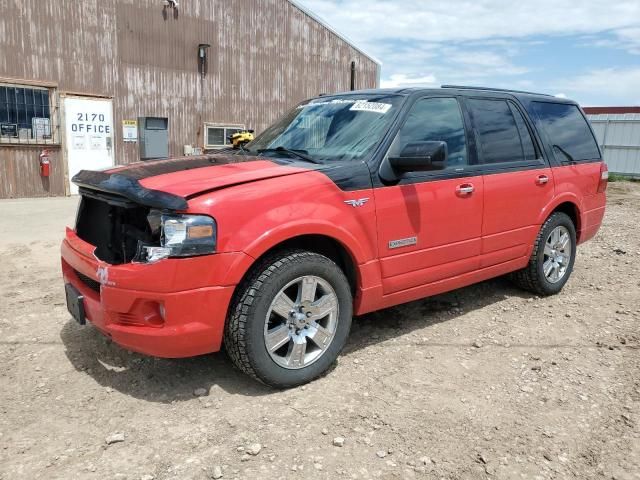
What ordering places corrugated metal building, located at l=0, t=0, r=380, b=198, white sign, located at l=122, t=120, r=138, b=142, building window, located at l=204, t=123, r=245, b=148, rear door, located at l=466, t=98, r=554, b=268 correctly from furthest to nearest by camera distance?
1. building window, located at l=204, t=123, r=245, b=148
2. white sign, located at l=122, t=120, r=138, b=142
3. corrugated metal building, located at l=0, t=0, r=380, b=198
4. rear door, located at l=466, t=98, r=554, b=268

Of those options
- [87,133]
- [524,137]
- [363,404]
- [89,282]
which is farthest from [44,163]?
[363,404]

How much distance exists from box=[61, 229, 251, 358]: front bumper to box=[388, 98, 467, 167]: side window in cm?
162

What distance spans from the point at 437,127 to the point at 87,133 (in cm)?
1094

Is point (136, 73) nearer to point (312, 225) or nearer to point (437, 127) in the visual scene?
point (437, 127)

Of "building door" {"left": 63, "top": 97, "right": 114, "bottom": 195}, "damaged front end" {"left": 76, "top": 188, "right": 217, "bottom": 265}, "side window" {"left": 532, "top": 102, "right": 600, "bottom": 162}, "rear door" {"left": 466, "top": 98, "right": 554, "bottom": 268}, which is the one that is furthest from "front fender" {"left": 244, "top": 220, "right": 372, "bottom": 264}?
"building door" {"left": 63, "top": 97, "right": 114, "bottom": 195}

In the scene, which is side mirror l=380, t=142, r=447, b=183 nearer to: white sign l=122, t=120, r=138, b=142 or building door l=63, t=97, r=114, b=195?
building door l=63, t=97, r=114, b=195

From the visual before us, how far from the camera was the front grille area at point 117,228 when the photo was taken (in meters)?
3.20

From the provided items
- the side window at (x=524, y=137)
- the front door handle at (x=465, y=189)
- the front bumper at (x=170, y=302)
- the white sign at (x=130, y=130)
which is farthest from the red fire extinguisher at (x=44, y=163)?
the front door handle at (x=465, y=189)

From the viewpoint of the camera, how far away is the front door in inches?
146

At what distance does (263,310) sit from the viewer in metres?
3.08

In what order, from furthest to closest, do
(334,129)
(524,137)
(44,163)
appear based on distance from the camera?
(44,163) < (524,137) < (334,129)

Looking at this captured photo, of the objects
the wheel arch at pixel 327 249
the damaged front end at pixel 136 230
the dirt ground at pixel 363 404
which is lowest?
the dirt ground at pixel 363 404

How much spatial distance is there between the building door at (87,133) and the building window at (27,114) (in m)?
0.33

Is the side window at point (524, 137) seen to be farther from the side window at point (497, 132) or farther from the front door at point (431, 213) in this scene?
the front door at point (431, 213)
